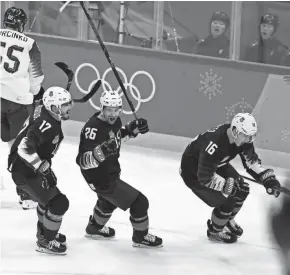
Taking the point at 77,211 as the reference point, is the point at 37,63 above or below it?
above

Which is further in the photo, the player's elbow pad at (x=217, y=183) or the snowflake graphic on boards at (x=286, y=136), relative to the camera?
the snowflake graphic on boards at (x=286, y=136)

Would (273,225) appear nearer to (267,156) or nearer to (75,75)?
(267,156)

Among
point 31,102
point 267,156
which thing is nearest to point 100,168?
point 31,102

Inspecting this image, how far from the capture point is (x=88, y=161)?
20.5ft

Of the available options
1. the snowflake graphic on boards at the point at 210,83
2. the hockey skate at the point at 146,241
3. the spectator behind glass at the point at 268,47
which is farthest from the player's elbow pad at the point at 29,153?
the spectator behind glass at the point at 268,47

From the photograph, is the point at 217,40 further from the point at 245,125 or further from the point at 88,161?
the point at 88,161

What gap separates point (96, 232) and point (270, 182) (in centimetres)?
116

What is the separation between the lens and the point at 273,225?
447cm

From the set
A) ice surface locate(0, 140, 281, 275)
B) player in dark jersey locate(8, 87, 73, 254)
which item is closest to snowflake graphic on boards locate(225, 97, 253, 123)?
ice surface locate(0, 140, 281, 275)

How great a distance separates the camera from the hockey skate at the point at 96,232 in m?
6.64

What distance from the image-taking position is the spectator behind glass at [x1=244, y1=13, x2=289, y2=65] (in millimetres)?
8516

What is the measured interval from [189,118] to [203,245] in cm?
221

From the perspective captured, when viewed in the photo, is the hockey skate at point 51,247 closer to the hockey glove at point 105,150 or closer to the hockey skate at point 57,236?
the hockey skate at point 57,236

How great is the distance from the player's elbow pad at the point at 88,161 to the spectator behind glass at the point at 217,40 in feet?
8.74
